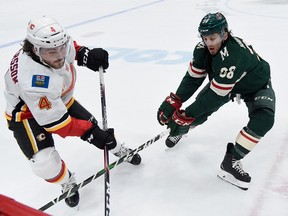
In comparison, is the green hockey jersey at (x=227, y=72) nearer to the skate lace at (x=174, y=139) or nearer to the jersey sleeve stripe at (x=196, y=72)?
the jersey sleeve stripe at (x=196, y=72)

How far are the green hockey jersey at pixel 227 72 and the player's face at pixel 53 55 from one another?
68 cm

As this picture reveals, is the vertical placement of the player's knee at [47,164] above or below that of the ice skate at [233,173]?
above

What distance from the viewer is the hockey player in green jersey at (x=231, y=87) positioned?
156 centimetres

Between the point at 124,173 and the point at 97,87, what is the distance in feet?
4.41

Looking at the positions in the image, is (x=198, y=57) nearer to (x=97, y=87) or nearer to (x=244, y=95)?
(x=244, y=95)

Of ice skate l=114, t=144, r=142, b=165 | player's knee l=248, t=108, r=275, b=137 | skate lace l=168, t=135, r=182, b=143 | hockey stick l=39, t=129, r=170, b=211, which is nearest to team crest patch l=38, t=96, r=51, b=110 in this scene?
hockey stick l=39, t=129, r=170, b=211

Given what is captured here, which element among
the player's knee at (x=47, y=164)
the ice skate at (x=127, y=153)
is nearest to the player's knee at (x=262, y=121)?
the ice skate at (x=127, y=153)

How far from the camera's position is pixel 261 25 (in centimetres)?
488

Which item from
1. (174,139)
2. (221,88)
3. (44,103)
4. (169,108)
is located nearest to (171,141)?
(174,139)

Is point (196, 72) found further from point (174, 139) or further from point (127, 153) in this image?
point (127, 153)

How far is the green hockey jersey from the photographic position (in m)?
1.56

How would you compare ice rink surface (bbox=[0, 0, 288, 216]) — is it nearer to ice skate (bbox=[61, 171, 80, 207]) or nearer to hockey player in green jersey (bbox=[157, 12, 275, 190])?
ice skate (bbox=[61, 171, 80, 207])

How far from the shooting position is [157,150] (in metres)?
2.06

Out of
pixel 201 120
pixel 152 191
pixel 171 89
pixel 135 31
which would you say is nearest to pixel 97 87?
pixel 171 89
